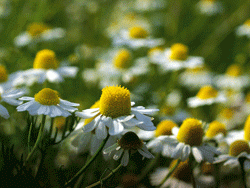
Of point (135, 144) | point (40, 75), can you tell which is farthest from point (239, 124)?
point (135, 144)

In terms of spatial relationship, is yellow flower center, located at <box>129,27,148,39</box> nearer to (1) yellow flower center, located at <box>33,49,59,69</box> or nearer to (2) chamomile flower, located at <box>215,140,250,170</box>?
(1) yellow flower center, located at <box>33,49,59,69</box>

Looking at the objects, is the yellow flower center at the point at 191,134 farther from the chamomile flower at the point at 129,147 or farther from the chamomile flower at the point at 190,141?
the chamomile flower at the point at 129,147

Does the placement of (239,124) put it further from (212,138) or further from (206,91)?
(212,138)

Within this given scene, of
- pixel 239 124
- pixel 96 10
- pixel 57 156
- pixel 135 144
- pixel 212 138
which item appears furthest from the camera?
pixel 96 10

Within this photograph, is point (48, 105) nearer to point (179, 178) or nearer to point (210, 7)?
point (179, 178)

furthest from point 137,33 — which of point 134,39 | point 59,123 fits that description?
point 59,123

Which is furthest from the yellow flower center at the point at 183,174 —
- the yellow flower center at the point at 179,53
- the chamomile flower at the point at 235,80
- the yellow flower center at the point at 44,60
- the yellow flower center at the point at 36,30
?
the yellow flower center at the point at 36,30

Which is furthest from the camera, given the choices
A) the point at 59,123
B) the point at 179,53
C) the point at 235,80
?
the point at 235,80
